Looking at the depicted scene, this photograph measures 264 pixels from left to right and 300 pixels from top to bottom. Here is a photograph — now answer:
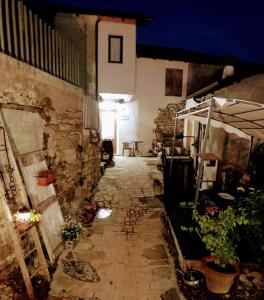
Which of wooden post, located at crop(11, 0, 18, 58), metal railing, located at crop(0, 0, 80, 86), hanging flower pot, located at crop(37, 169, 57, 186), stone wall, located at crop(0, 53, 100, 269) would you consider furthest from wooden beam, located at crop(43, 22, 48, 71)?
hanging flower pot, located at crop(37, 169, 57, 186)

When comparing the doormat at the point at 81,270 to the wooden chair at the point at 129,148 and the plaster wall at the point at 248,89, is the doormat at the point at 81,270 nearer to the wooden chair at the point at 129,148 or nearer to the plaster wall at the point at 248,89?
the plaster wall at the point at 248,89

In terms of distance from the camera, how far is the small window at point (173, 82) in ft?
52.8

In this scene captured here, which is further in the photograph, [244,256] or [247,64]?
[247,64]

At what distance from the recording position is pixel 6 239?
157 inches

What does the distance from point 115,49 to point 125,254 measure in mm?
9578

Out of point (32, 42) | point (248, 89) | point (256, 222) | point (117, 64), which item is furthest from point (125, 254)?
point (117, 64)

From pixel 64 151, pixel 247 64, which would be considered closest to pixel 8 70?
pixel 64 151

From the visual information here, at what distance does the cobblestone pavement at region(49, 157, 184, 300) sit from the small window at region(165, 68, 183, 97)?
9.02m

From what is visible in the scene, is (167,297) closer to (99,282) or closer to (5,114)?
(99,282)

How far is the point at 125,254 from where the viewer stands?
5.54 meters

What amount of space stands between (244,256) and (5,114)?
→ 18.8ft

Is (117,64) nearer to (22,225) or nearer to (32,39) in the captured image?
(32,39)

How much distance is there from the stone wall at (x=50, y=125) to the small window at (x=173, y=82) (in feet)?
30.3

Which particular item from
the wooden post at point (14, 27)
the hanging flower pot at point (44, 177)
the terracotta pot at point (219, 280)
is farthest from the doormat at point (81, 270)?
the wooden post at point (14, 27)
